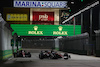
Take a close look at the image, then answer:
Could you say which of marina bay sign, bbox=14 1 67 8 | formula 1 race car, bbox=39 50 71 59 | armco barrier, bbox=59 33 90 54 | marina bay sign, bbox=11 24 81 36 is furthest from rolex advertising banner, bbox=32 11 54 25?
formula 1 race car, bbox=39 50 71 59

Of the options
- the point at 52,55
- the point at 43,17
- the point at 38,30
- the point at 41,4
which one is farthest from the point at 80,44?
the point at 52,55

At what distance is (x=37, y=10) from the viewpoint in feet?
102

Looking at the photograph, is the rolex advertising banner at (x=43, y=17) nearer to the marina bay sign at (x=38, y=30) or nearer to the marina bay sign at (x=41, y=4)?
the marina bay sign at (x=41, y=4)

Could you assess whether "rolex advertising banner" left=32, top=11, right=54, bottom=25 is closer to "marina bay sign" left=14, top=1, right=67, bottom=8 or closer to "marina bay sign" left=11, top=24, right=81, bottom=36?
"marina bay sign" left=14, top=1, right=67, bottom=8

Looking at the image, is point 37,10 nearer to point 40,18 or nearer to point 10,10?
point 40,18

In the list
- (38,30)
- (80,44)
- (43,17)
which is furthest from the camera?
(80,44)

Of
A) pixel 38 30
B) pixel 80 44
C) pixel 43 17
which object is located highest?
pixel 43 17

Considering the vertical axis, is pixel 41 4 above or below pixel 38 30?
above

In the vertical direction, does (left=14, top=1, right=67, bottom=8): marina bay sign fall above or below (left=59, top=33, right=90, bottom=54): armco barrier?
above

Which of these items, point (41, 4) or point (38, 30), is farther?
point (38, 30)

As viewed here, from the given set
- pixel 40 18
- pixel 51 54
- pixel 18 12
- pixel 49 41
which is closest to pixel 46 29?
pixel 40 18

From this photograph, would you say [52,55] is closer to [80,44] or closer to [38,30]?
[38,30]

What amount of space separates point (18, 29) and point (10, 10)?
3.12 metres

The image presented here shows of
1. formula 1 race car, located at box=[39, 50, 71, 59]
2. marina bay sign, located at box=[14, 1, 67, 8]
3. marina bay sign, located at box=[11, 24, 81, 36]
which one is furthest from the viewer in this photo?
marina bay sign, located at box=[11, 24, 81, 36]
